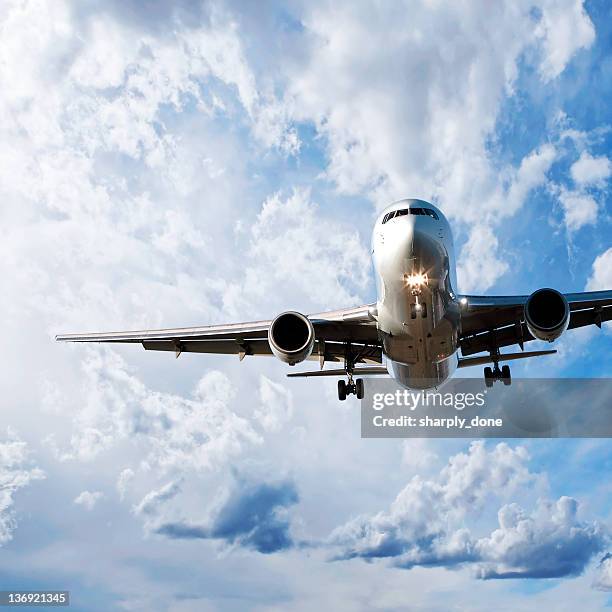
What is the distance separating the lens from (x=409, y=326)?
68.2 ft

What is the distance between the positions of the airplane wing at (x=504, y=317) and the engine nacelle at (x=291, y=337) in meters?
4.89

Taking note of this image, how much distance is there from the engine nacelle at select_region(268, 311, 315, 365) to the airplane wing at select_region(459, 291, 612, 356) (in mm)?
4891

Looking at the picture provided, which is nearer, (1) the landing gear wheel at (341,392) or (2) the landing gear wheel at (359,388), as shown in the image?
(1) the landing gear wheel at (341,392)

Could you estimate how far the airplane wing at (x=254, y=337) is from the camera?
77.2ft

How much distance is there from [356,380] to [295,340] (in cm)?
572

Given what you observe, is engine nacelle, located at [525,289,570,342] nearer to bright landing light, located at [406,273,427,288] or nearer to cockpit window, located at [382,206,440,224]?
bright landing light, located at [406,273,427,288]

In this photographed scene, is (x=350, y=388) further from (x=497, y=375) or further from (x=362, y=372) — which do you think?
(x=497, y=375)

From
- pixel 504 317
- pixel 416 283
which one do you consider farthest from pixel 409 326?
pixel 504 317

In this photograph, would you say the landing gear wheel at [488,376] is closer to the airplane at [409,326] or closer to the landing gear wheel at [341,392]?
the airplane at [409,326]

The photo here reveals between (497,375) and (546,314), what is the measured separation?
640 centimetres

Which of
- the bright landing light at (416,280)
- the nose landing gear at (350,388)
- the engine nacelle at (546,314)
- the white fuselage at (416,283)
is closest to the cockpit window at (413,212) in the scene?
the white fuselage at (416,283)

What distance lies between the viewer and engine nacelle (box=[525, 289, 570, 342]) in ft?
66.3

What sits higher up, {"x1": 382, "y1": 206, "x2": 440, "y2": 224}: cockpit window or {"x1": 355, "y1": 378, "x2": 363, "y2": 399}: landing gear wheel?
{"x1": 382, "y1": 206, "x2": 440, "y2": 224}: cockpit window

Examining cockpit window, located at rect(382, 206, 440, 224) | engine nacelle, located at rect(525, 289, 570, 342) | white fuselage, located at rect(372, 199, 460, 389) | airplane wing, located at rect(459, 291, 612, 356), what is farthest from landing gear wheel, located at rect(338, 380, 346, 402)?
cockpit window, located at rect(382, 206, 440, 224)
